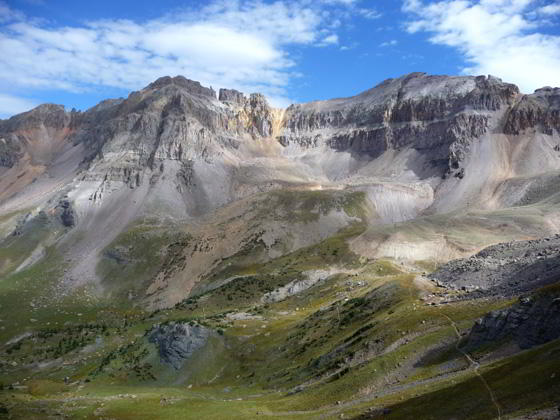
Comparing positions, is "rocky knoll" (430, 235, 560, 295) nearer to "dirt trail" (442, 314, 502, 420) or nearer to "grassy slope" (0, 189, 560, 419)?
"grassy slope" (0, 189, 560, 419)

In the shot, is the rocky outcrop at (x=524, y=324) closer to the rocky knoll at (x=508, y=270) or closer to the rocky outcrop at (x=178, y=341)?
the rocky knoll at (x=508, y=270)

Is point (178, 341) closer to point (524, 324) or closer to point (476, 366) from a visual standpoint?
point (476, 366)

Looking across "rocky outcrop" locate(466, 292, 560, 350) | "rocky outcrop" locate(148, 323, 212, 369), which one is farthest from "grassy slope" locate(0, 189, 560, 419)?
"rocky outcrop" locate(466, 292, 560, 350)

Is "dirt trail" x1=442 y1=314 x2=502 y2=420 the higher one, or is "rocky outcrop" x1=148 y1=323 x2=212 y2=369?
"dirt trail" x1=442 y1=314 x2=502 y2=420

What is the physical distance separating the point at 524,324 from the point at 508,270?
2918 centimetres

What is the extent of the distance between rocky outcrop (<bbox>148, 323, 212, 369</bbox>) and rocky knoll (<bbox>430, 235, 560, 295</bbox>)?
107 ft

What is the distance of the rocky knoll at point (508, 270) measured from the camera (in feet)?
185

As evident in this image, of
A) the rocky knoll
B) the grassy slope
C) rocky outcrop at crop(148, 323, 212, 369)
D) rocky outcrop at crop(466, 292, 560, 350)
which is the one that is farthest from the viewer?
rocky outcrop at crop(148, 323, 212, 369)

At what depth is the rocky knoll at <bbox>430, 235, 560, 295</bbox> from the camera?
56419mm

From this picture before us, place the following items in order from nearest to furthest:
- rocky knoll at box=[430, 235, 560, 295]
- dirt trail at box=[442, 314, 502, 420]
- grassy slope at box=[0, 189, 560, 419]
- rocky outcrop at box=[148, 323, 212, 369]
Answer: dirt trail at box=[442, 314, 502, 420] < grassy slope at box=[0, 189, 560, 419] < rocky knoll at box=[430, 235, 560, 295] < rocky outcrop at box=[148, 323, 212, 369]

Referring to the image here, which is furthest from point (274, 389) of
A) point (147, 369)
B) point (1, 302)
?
point (1, 302)

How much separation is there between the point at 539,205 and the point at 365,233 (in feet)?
223

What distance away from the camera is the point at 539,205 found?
181m

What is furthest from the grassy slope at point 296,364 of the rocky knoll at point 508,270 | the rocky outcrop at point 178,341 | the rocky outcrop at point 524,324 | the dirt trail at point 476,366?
the rocky knoll at point 508,270
